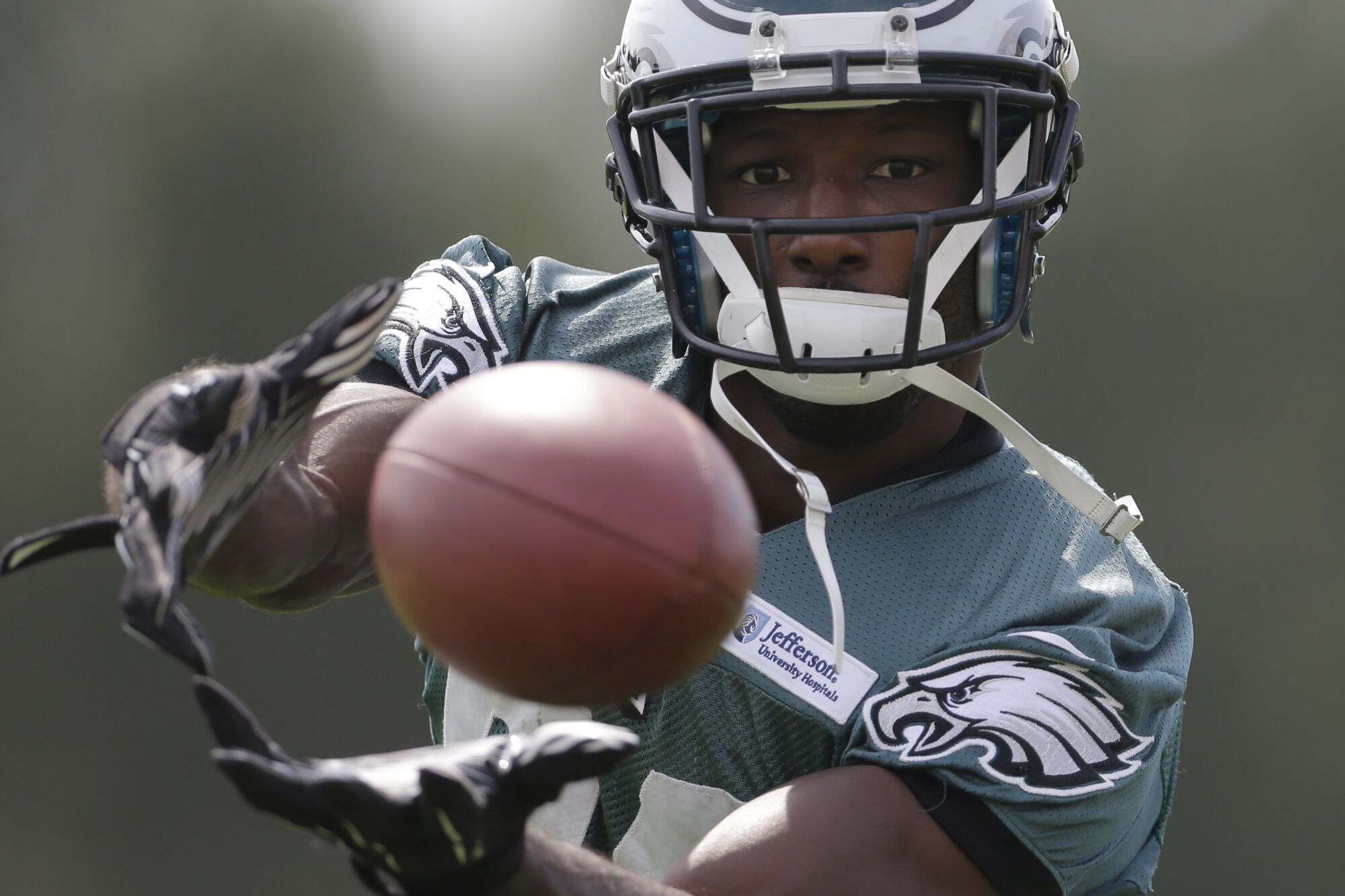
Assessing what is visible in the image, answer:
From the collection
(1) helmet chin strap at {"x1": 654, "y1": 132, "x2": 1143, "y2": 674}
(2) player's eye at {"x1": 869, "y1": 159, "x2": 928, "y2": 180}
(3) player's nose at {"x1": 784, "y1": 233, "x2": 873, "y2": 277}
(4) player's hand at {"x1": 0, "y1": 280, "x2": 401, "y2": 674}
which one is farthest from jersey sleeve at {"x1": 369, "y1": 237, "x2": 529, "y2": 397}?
(4) player's hand at {"x1": 0, "y1": 280, "x2": 401, "y2": 674}

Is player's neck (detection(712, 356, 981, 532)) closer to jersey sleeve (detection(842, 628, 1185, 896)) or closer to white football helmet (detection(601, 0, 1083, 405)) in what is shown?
white football helmet (detection(601, 0, 1083, 405))

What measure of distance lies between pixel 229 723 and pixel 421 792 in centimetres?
16

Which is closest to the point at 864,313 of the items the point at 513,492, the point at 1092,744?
the point at 1092,744

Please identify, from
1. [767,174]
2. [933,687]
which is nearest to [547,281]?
[767,174]

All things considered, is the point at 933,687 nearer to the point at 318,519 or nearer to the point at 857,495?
the point at 857,495

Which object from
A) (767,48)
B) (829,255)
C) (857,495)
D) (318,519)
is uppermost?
(767,48)

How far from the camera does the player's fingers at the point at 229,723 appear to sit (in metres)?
1.33

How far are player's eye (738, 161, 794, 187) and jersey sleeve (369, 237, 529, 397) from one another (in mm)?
435

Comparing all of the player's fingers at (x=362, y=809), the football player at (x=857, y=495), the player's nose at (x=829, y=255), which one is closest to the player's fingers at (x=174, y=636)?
the player's fingers at (x=362, y=809)

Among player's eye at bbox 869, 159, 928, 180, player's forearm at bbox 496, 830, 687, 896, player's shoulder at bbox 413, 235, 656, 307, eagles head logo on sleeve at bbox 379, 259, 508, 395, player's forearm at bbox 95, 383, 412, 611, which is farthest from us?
player's shoulder at bbox 413, 235, 656, 307

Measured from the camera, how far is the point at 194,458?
4.88ft

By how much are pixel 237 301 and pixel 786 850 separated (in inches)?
151

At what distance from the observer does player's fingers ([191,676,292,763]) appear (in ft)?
4.38

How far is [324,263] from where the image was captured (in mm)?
5434
